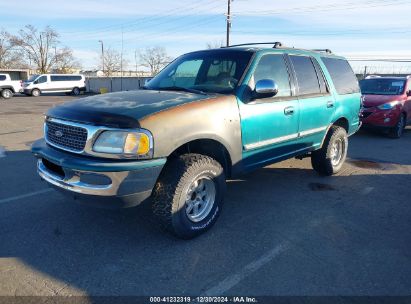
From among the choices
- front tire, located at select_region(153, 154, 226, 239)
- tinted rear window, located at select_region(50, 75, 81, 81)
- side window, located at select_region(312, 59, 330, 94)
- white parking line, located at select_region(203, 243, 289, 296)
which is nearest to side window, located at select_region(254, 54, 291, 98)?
side window, located at select_region(312, 59, 330, 94)

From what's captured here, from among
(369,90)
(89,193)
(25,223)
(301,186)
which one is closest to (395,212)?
(301,186)

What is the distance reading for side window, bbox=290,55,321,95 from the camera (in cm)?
468

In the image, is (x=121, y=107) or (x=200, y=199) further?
(x=200, y=199)

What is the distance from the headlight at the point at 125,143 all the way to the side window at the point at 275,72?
170cm

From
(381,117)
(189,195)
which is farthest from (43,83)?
(189,195)

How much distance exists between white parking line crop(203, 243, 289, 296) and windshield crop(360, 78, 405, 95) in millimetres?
8578

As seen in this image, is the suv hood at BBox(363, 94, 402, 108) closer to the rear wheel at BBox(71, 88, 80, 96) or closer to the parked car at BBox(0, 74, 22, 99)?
the parked car at BBox(0, 74, 22, 99)

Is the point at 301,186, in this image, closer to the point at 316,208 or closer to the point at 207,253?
the point at 316,208

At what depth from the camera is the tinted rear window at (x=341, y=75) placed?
550cm

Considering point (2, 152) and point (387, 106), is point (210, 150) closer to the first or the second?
point (2, 152)

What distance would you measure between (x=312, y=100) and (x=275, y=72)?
857 millimetres

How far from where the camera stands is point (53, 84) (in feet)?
106

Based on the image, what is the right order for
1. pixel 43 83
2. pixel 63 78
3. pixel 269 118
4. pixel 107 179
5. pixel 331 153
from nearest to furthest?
pixel 107 179
pixel 269 118
pixel 331 153
pixel 43 83
pixel 63 78

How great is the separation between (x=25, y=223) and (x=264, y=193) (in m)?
3.12
